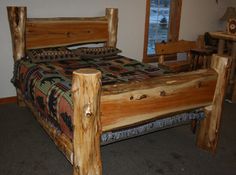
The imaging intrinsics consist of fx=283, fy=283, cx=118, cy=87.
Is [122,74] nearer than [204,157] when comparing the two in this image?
No

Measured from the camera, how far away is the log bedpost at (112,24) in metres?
3.89

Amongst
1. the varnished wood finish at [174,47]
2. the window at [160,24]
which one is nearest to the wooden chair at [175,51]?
the varnished wood finish at [174,47]

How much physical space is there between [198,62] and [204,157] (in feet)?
6.69

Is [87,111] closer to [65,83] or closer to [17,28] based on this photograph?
[65,83]

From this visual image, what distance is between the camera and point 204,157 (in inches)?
101

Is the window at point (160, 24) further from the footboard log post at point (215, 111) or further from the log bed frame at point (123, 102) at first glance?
the footboard log post at point (215, 111)

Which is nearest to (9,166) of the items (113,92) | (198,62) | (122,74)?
(113,92)

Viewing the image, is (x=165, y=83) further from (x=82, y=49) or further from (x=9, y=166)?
(x=82, y=49)

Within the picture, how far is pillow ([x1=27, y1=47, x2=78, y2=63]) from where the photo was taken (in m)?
3.17

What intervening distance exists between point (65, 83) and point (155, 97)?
0.80 meters

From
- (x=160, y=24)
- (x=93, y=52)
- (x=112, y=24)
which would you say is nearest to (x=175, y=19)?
(x=160, y=24)

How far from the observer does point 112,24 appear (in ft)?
13.0

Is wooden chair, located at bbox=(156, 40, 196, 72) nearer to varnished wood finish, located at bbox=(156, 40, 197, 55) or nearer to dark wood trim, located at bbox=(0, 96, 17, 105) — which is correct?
varnished wood finish, located at bbox=(156, 40, 197, 55)

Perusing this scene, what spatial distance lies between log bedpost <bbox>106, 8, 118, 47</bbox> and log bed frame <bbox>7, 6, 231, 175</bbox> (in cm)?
114
